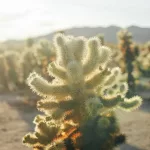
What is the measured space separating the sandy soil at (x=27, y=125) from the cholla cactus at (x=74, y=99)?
721 cm

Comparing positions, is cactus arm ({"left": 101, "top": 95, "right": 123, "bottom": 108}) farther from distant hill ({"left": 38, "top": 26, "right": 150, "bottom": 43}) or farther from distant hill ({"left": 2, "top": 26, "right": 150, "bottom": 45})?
distant hill ({"left": 2, "top": 26, "right": 150, "bottom": 45})

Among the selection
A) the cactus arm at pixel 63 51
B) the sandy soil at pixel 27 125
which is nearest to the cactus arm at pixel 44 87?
the cactus arm at pixel 63 51

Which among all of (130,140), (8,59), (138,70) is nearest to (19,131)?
(130,140)

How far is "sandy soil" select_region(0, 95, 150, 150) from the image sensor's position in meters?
15.4

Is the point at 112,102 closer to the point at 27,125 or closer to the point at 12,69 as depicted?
the point at 27,125

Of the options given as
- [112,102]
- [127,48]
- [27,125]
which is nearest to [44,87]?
[112,102]

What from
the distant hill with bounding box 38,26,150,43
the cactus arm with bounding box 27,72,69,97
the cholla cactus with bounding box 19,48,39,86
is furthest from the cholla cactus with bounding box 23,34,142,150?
the distant hill with bounding box 38,26,150,43

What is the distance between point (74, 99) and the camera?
777 centimetres

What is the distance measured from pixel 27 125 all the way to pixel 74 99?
474 inches

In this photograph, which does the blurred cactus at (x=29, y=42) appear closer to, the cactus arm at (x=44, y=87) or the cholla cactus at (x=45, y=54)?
the cholla cactus at (x=45, y=54)

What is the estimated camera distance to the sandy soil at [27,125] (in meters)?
15.4

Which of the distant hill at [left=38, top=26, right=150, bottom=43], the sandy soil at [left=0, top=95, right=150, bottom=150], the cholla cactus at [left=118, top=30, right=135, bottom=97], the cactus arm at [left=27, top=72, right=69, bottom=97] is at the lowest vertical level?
the cactus arm at [left=27, top=72, right=69, bottom=97]

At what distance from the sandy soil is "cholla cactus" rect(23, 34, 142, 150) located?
284 inches

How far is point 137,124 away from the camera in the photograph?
19.0 m
